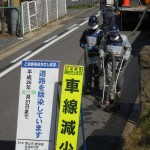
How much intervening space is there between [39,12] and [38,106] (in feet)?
52.7

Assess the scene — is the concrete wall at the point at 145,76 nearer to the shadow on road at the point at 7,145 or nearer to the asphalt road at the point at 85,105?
the asphalt road at the point at 85,105

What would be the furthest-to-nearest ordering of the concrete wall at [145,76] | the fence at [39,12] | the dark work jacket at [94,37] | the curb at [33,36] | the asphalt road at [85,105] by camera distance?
the fence at [39,12], the curb at [33,36], the dark work jacket at [94,37], the asphalt road at [85,105], the concrete wall at [145,76]

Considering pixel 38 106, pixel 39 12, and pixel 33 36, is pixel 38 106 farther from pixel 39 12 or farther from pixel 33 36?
pixel 39 12

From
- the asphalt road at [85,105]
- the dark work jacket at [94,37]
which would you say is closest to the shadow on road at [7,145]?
Result: the asphalt road at [85,105]

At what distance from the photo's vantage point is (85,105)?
10.8m

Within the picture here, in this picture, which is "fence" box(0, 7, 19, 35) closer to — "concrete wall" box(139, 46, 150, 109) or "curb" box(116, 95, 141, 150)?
"curb" box(116, 95, 141, 150)

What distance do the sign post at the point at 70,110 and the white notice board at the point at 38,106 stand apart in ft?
0.47

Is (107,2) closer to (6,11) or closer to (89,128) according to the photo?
(6,11)

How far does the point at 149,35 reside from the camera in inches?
779

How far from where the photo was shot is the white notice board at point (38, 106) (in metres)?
6.82

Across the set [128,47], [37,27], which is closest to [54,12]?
[37,27]

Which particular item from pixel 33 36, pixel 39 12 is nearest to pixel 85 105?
pixel 33 36

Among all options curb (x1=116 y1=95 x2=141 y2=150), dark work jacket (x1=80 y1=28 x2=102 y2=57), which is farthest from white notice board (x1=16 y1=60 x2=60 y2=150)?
dark work jacket (x1=80 y1=28 x2=102 y2=57)

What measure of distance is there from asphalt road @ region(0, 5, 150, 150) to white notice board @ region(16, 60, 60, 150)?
64.4 inches
